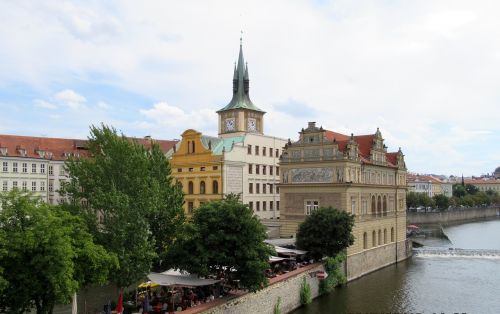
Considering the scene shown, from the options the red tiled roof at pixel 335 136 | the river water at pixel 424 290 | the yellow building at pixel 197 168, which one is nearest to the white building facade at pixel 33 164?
the yellow building at pixel 197 168

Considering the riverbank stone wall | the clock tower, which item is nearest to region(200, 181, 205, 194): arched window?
the clock tower

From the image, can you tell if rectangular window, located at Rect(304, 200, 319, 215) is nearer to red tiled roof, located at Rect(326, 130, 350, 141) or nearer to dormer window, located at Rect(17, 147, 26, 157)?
red tiled roof, located at Rect(326, 130, 350, 141)

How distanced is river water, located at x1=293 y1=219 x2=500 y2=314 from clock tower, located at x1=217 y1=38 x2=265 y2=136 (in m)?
26.6

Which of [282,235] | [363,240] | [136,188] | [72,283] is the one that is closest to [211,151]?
[282,235]

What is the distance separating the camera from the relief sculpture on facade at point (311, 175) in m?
47.0

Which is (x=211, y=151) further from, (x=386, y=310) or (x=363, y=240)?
(x=386, y=310)

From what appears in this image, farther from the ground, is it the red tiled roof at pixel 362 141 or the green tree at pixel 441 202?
the red tiled roof at pixel 362 141

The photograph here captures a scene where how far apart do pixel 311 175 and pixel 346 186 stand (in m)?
3.80

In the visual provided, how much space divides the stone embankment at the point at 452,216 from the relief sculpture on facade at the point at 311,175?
7098cm

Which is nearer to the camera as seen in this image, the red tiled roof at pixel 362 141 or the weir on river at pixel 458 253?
the red tiled roof at pixel 362 141

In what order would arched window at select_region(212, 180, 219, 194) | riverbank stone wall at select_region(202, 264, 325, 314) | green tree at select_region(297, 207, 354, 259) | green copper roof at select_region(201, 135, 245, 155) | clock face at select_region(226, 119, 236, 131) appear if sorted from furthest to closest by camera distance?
1. clock face at select_region(226, 119, 236, 131)
2. green copper roof at select_region(201, 135, 245, 155)
3. arched window at select_region(212, 180, 219, 194)
4. green tree at select_region(297, 207, 354, 259)
5. riverbank stone wall at select_region(202, 264, 325, 314)

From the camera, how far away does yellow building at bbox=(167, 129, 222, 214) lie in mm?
56250

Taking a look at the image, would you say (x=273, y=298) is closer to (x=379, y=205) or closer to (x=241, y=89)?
(x=379, y=205)

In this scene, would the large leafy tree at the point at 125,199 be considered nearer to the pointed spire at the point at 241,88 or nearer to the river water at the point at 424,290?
the river water at the point at 424,290
